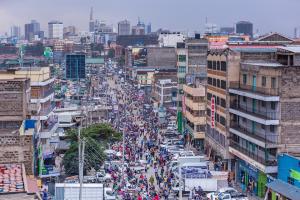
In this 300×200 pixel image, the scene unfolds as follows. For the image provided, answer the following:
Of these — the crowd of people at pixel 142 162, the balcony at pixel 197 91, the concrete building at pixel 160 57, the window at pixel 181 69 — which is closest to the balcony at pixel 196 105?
the balcony at pixel 197 91

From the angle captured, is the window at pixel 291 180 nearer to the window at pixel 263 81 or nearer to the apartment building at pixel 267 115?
the apartment building at pixel 267 115

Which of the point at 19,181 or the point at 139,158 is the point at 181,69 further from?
the point at 19,181

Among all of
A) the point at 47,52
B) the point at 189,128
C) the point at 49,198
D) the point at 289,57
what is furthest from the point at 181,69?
the point at 47,52

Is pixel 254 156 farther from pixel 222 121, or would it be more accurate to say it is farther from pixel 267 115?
pixel 222 121

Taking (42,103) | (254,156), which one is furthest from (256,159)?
(42,103)

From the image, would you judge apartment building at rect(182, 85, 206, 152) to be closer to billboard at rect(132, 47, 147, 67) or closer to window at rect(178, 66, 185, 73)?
window at rect(178, 66, 185, 73)
